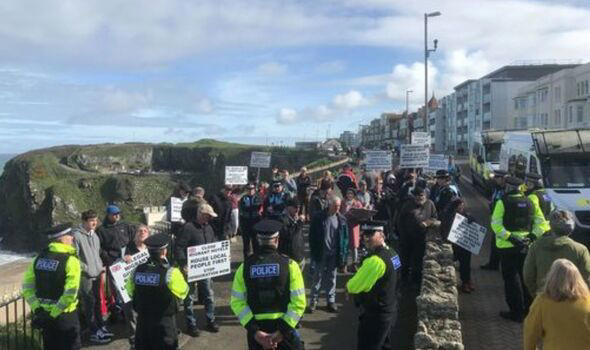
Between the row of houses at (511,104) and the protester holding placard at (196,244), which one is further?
the row of houses at (511,104)

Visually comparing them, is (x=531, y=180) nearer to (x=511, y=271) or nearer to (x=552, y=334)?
(x=511, y=271)

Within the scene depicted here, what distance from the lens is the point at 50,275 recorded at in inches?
245

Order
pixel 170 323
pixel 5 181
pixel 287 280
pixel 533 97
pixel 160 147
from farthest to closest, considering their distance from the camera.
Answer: pixel 160 147 → pixel 5 181 → pixel 533 97 → pixel 170 323 → pixel 287 280

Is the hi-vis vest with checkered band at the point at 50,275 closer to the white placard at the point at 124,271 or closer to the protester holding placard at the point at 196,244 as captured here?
the white placard at the point at 124,271

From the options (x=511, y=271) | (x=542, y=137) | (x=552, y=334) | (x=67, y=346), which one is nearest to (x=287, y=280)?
(x=552, y=334)

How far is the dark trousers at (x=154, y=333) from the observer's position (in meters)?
6.03

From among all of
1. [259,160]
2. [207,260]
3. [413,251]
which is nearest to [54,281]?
[207,260]

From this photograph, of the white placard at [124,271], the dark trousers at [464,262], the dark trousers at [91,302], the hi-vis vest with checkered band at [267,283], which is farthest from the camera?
the dark trousers at [464,262]

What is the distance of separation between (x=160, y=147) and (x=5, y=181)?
32986 mm

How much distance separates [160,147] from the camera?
381 ft

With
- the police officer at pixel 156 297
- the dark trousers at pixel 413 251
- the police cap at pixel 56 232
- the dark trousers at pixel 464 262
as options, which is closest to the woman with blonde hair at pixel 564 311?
the police officer at pixel 156 297

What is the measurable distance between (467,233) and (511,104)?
319 ft

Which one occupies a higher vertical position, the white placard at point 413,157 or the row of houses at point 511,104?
the row of houses at point 511,104

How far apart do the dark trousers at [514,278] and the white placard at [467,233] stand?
1229mm
